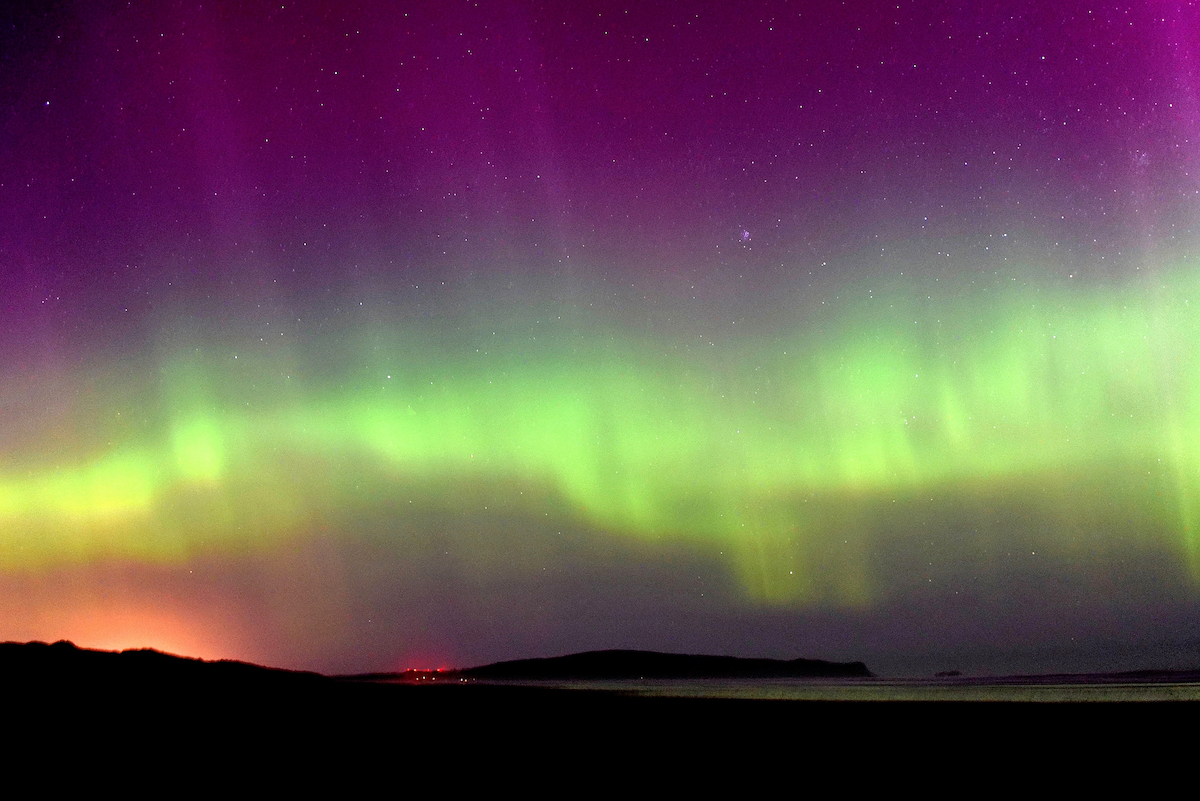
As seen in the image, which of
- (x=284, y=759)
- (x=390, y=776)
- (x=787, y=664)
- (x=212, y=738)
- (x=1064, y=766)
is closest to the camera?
(x=1064, y=766)

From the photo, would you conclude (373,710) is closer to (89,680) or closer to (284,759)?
(284,759)

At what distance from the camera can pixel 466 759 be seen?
698 centimetres

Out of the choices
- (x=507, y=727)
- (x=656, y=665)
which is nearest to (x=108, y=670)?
(x=507, y=727)

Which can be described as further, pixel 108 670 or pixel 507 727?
pixel 108 670

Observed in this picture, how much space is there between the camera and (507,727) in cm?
870

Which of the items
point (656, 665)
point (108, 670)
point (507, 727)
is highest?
point (108, 670)

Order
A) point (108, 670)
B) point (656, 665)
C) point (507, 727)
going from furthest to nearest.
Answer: point (656, 665) → point (108, 670) → point (507, 727)

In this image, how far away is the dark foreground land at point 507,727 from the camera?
6.77m

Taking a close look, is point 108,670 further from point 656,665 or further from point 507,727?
point 656,665

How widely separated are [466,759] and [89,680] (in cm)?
614

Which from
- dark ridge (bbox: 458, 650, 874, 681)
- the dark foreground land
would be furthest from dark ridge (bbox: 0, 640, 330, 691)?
dark ridge (bbox: 458, 650, 874, 681)

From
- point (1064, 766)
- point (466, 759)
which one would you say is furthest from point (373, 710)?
point (1064, 766)

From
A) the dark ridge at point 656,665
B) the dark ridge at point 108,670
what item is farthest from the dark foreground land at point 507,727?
the dark ridge at point 656,665

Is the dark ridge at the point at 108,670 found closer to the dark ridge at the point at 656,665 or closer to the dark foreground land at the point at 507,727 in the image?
the dark foreground land at the point at 507,727
